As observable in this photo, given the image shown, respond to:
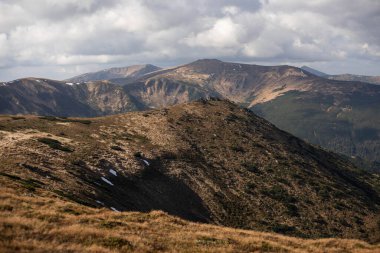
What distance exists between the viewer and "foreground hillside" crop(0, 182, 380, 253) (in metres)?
15.7

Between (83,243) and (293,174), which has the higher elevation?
(83,243)

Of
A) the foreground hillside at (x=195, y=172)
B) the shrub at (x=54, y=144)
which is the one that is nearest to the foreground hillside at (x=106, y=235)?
the foreground hillside at (x=195, y=172)

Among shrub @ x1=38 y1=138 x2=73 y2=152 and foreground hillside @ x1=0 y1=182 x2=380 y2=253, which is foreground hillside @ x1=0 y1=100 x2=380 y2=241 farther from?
foreground hillside @ x1=0 y1=182 x2=380 y2=253

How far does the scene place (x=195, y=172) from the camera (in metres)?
94.7

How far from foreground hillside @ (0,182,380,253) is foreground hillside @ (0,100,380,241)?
72.3ft

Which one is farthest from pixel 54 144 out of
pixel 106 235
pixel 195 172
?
pixel 106 235

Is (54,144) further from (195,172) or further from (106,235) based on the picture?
(106,235)

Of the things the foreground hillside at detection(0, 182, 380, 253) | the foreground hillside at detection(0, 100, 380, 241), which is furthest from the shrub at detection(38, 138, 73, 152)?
the foreground hillside at detection(0, 182, 380, 253)

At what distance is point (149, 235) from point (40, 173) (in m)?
36.7

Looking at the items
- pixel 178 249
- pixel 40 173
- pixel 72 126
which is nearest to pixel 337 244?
pixel 178 249

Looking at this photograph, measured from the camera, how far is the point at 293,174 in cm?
11031

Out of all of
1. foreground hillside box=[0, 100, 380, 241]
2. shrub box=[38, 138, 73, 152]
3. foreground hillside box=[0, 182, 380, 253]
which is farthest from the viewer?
shrub box=[38, 138, 73, 152]

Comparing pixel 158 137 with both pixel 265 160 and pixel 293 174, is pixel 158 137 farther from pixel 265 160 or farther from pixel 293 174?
pixel 293 174

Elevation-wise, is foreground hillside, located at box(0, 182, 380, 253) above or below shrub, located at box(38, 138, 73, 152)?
above
